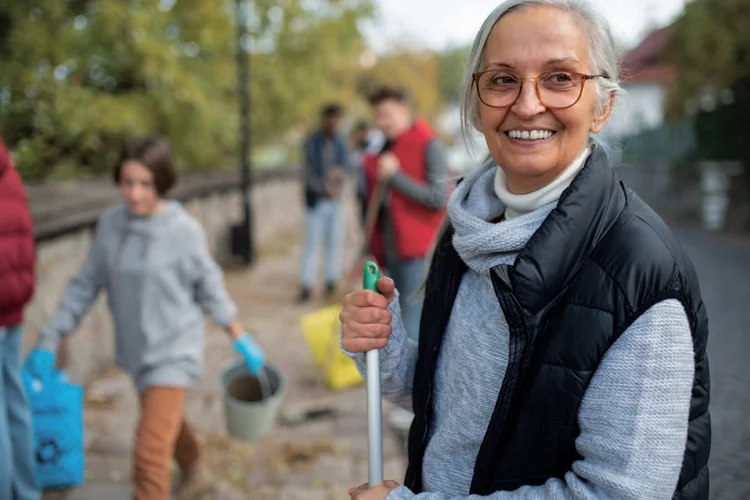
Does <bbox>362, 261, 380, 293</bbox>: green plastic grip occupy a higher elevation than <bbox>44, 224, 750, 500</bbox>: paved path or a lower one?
higher

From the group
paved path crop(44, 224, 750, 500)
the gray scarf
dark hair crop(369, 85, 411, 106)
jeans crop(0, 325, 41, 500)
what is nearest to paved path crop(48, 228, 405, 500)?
paved path crop(44, 224, 750, 500)

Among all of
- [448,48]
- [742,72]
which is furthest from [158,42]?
[448,48]

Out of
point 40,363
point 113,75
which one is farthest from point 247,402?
point 113,75

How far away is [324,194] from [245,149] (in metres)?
2.18

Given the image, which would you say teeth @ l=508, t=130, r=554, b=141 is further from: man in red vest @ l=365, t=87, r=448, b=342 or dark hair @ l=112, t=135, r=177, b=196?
man in red vest @ l=365, t=87, r=448, b=342

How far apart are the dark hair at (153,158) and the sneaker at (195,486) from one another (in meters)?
1.46

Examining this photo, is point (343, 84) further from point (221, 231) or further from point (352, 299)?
point (352, 299)

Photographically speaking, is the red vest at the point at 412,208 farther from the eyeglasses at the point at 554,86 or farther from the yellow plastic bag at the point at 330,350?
the eyeglasses at the point at 554,86

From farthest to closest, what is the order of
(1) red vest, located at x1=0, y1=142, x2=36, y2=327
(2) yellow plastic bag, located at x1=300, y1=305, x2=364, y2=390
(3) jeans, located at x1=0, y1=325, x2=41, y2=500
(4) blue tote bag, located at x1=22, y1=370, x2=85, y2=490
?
(2) yellow plastic bag, located at x1=300, y1=305, x2=364, y2=390 → (4) blue tote bag, located at x1=22, y1=370, x2=85, y2=490 → (3) jeans, located at x1=0, y1=325, x2=41, y2=500 → (1) red vest, located at x1=0, y1=142, x2=36, y2=327

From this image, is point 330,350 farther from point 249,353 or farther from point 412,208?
point 249,353

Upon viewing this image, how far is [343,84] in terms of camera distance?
830 inches

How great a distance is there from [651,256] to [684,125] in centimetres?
1656

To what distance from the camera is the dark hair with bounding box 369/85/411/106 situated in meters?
4.55

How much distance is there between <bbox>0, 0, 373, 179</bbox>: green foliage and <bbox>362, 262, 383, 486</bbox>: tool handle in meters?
3.13
